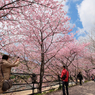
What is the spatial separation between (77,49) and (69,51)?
1.15m

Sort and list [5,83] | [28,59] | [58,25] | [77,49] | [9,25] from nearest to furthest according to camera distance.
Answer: [5,83]
[9,25]
[58,25]
[28,59]
[77,49]

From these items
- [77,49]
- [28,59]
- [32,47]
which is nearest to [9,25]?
[32,47]

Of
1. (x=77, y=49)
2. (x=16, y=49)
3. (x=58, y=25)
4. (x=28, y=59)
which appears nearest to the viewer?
(x=58, y=25)

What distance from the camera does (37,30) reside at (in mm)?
7309

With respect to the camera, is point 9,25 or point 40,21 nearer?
point 9,25

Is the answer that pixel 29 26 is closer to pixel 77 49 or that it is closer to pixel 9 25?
pixel 9 25

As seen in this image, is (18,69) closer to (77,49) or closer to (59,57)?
(59,57)

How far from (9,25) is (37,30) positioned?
2.32 metres

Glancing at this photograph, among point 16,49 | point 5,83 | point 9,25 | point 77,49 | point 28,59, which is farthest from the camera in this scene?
point 77,49

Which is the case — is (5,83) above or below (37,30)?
below

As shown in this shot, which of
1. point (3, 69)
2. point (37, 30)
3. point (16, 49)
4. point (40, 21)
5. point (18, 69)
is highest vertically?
point (40, 21)

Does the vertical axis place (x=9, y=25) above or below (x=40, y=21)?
below

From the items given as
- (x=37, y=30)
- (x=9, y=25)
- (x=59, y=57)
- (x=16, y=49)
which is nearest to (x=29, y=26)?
(x=37, y=30)

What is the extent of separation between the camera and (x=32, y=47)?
9.30 meters
